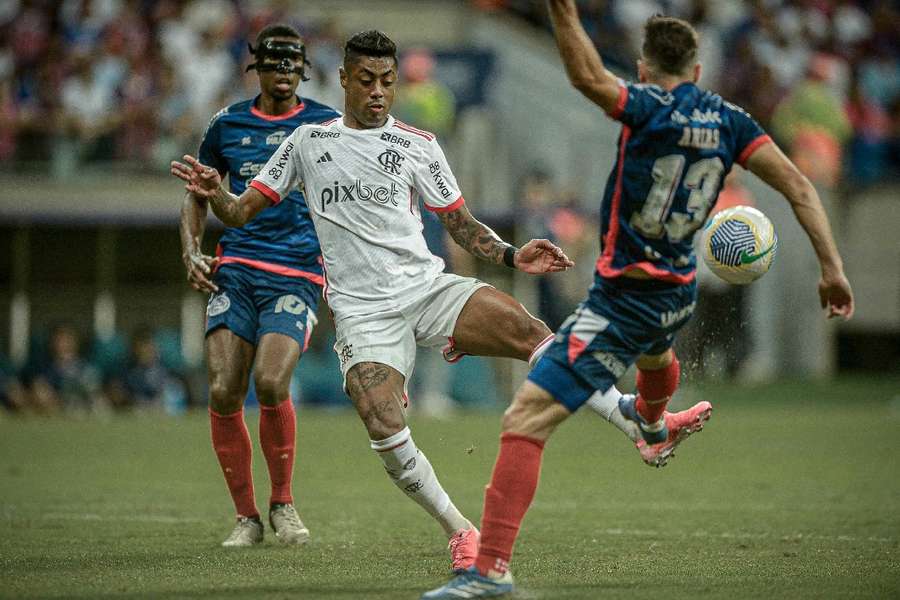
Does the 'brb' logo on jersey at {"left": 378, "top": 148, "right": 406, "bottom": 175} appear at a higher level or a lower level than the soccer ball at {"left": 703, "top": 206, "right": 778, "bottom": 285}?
higher

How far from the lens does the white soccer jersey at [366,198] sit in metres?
7.29

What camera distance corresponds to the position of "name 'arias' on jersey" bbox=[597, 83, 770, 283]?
6148mm

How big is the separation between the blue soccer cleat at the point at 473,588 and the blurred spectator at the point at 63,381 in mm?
13163

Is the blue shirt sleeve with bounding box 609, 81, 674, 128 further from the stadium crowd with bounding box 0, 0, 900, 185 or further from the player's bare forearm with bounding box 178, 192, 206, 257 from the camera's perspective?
the stadium crowd with bounding box 0, 0, 900, 185

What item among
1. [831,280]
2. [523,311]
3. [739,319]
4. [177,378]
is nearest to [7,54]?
[177,378]

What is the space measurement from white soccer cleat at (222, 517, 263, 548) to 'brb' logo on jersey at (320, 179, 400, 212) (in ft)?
6.50

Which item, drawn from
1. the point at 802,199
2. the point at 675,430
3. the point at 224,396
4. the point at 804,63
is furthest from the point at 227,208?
the point at 804,63

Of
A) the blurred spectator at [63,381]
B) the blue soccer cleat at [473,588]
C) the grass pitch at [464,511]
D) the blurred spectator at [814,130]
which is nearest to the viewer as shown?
the blue soccer cleat at [473,588]

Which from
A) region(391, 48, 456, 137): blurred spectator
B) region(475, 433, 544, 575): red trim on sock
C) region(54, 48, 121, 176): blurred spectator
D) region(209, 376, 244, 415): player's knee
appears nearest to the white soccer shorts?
region(209, 376, 244, 415): player's knee

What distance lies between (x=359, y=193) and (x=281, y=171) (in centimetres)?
45

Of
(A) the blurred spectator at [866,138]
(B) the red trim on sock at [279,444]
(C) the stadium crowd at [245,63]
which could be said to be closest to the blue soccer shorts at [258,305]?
(B) the red trim on sock at [279,444]

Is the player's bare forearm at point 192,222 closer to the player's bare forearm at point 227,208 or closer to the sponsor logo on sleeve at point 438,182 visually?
the player's bare forearm at point 227,208

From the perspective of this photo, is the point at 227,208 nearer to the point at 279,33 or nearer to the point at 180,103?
the point at 279,33

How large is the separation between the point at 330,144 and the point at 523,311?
1.30 m
